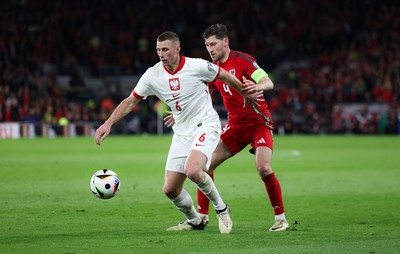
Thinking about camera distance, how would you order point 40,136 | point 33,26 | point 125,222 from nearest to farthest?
1. point 125,222
2. point 40,136
3. point 33,26

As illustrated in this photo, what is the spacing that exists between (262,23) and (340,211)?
33717 mm

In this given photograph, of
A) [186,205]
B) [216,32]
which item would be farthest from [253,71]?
[186,205]

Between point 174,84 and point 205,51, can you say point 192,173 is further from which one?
point 205,51

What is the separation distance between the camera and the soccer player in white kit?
9133 mm

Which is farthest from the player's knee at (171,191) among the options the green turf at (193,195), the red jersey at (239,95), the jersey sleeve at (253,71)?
the jersey sleeve at (253,71)

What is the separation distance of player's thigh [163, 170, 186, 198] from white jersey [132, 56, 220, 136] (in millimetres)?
498

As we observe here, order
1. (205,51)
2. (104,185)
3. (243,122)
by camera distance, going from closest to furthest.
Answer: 1. (104,185)
2. (243,122)
3. (205,51)

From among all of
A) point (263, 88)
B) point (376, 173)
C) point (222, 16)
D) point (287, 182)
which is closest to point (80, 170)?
point (287, 182)

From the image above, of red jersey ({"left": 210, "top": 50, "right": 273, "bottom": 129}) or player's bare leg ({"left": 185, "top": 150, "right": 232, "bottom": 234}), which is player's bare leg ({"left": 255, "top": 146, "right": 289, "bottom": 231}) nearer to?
red jersey ({"left": 210, "top": 50, "right": 273, "bottom": 129})

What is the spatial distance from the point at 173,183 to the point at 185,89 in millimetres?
1083

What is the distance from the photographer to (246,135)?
403 inches

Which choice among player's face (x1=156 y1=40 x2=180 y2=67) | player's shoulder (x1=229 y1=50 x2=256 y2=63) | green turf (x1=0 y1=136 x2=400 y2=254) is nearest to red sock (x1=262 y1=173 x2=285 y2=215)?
green turf (x1=0 y1=136 x2=400 y2=254)

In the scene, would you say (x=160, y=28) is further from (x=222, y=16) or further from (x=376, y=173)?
(x=376, y=173)

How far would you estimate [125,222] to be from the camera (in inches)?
398
